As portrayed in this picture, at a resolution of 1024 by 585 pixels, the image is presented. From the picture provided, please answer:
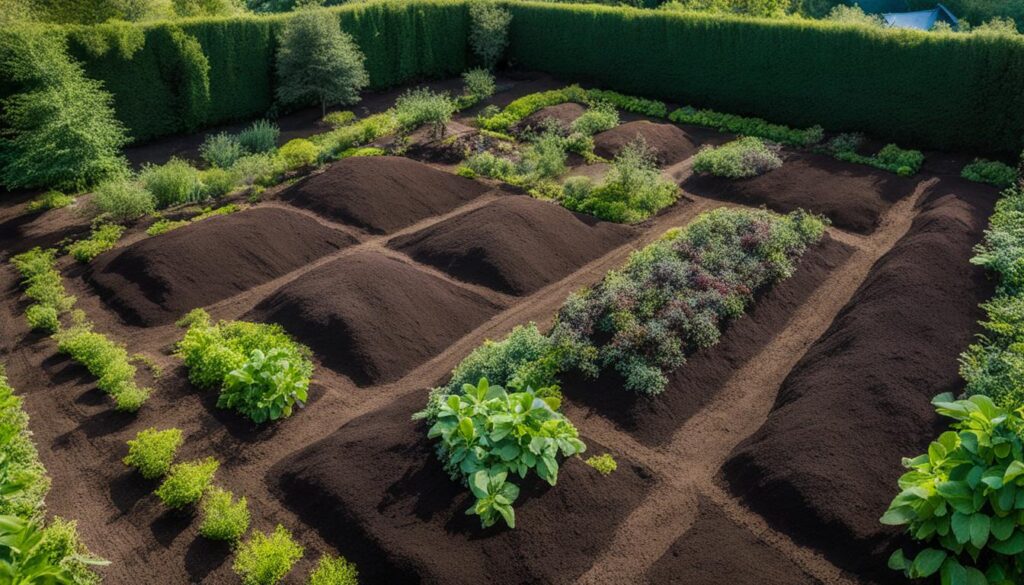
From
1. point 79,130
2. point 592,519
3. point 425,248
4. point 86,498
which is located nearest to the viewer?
point 592,519

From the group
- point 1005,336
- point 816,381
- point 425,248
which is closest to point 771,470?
point 816,381

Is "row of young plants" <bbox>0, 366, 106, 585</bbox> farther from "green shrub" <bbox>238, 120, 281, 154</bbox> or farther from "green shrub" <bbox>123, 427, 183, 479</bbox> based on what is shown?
"green shrub" <bbox>238, 120, 281, 154</bbox>

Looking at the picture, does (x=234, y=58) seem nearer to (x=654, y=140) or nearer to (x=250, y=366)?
(x=654, y=140)

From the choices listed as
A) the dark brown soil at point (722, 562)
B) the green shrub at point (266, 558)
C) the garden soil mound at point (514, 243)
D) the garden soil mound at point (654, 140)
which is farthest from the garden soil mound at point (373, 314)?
the garden soil mound at point (654, 140)

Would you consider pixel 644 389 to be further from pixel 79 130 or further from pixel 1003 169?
pixel 79 130

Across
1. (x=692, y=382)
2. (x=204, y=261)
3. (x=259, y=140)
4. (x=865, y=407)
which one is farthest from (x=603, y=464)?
(x=259, y=140)

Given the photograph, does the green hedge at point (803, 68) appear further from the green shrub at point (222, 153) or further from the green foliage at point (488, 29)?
the green shrub at point (222, 153)

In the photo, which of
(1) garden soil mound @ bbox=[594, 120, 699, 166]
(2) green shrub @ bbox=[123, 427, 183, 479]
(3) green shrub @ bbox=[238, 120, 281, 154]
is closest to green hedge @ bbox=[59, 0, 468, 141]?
(3) green shrub @ bbox=[238, 120, 281, 154]
